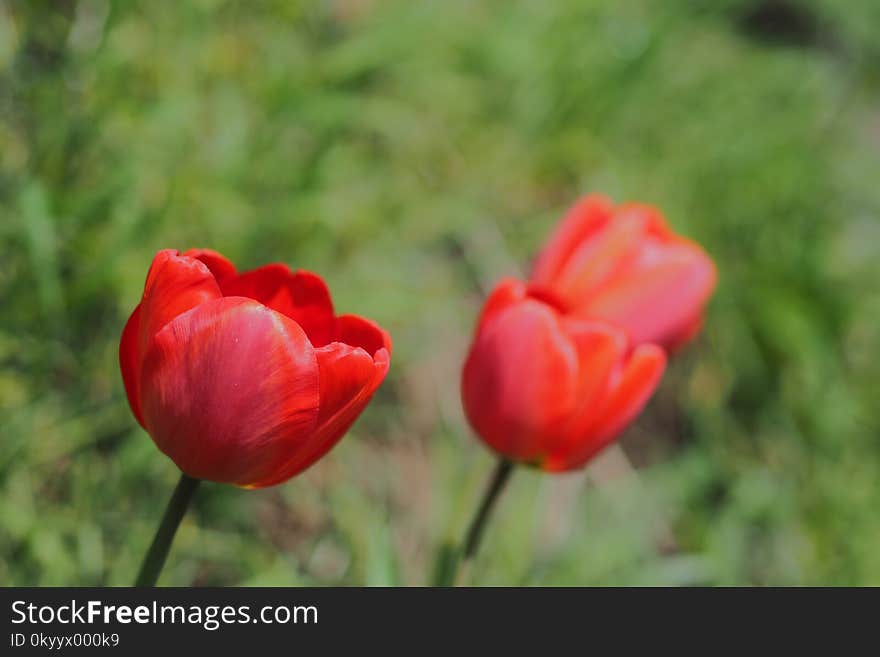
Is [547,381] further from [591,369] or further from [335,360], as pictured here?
[335,360]

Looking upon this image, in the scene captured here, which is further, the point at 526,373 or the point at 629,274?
the point at 629,274

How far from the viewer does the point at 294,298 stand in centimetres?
89

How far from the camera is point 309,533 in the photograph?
5.67 ft

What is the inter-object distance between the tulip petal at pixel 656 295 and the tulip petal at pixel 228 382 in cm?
49

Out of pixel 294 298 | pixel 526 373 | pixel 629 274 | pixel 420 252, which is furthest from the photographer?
pixel 420 252

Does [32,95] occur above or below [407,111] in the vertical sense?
above

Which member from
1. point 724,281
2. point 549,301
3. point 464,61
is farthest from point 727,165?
point 549,301

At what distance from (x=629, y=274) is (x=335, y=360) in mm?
503

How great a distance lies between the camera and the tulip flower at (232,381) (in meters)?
0.77

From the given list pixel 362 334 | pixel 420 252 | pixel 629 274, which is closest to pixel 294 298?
pixel 362 334

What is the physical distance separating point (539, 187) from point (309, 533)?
1251 mm

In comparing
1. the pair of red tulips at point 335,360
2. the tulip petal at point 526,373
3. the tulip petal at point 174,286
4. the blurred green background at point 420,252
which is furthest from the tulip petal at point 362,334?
the blurred green background at point 420,252

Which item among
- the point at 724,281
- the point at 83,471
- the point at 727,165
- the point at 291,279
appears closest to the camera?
the point at 291,279
